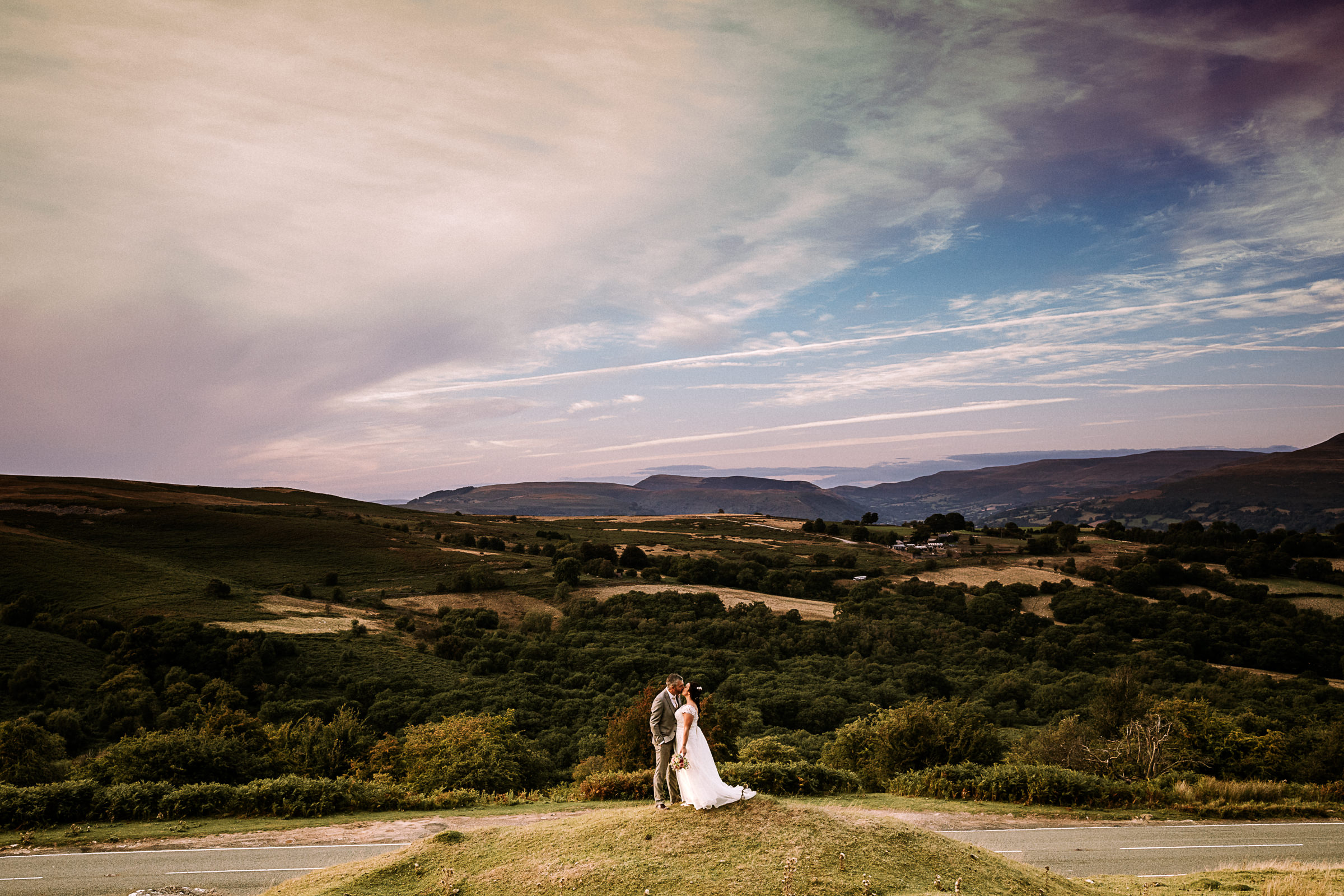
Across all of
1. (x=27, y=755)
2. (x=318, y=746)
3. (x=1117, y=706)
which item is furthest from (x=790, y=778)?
(x=27, y=755)

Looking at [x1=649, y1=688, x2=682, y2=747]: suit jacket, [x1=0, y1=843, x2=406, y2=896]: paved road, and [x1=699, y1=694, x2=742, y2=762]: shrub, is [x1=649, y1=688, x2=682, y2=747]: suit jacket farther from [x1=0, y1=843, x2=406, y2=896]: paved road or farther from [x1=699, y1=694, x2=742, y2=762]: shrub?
[x1=699, y1=694, x2=742, y2=762]: shrub

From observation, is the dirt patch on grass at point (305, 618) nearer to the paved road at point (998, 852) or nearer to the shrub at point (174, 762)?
the shrub at point (174, 762)

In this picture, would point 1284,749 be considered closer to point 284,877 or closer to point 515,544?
point 284,877

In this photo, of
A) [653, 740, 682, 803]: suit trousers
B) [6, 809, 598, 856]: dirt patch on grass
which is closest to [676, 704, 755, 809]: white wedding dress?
[653, 740, 682, 803]: suit trousers

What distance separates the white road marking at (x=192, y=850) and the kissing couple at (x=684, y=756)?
335 inches

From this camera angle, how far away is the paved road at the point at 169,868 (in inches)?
572

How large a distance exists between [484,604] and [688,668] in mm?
33131

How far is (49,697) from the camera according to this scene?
41875 mm

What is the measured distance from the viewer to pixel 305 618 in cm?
6606

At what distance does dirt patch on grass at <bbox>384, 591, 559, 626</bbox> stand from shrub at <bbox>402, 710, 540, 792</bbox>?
144 ft

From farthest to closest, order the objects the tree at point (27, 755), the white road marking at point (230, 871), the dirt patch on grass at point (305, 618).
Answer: the dirt patch on grass at point (305, 618), the tree at point (27, 755), the white road marking at point (230, 871)

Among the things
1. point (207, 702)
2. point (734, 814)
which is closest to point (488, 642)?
point (207, 702)

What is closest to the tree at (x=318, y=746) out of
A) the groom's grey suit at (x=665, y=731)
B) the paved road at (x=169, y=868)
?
the paved road at (x=169, y=868)

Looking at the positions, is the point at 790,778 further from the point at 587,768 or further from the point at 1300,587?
the point at 1300,587
